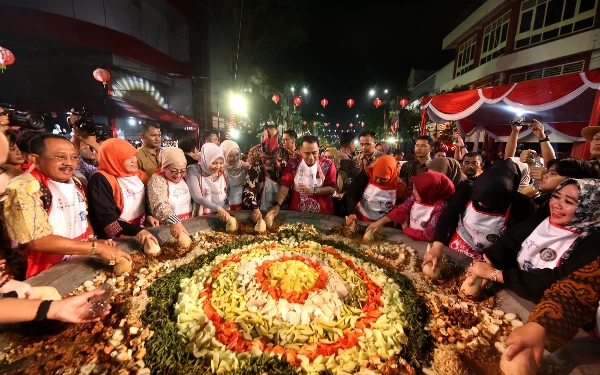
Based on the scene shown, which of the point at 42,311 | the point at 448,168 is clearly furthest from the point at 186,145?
the point at 448,168

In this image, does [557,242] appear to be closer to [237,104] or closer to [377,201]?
[377,201]

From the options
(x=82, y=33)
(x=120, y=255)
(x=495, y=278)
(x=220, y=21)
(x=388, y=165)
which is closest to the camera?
(x=495, y=278)

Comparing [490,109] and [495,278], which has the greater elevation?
[490,109]

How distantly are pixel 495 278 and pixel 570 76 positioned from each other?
6.57m

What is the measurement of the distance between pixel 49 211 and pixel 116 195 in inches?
27.6

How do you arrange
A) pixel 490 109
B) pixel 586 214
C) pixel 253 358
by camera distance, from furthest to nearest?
pixel 490 109 → pixel 586 214 → pixel 253 358

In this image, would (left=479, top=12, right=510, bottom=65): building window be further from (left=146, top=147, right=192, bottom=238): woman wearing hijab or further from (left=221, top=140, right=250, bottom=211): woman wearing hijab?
(left=146, top=147, right=192, bottom=238): woman wearing hijab

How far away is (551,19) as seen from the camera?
41.8ft

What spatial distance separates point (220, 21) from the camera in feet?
63.2

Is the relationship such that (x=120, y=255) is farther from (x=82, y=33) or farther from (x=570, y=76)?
(x=82, y=33)

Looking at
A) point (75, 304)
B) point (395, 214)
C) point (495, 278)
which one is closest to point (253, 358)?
point (75, 304)

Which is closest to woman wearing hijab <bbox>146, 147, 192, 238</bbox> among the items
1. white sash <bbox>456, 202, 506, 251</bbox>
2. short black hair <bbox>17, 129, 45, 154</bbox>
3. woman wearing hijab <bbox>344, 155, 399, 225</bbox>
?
short black hair <bbox>17, 129, 45, 154</bbox>

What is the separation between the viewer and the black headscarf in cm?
244

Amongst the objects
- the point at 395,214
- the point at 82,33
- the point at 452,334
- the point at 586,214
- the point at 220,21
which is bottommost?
the point at 452,334
